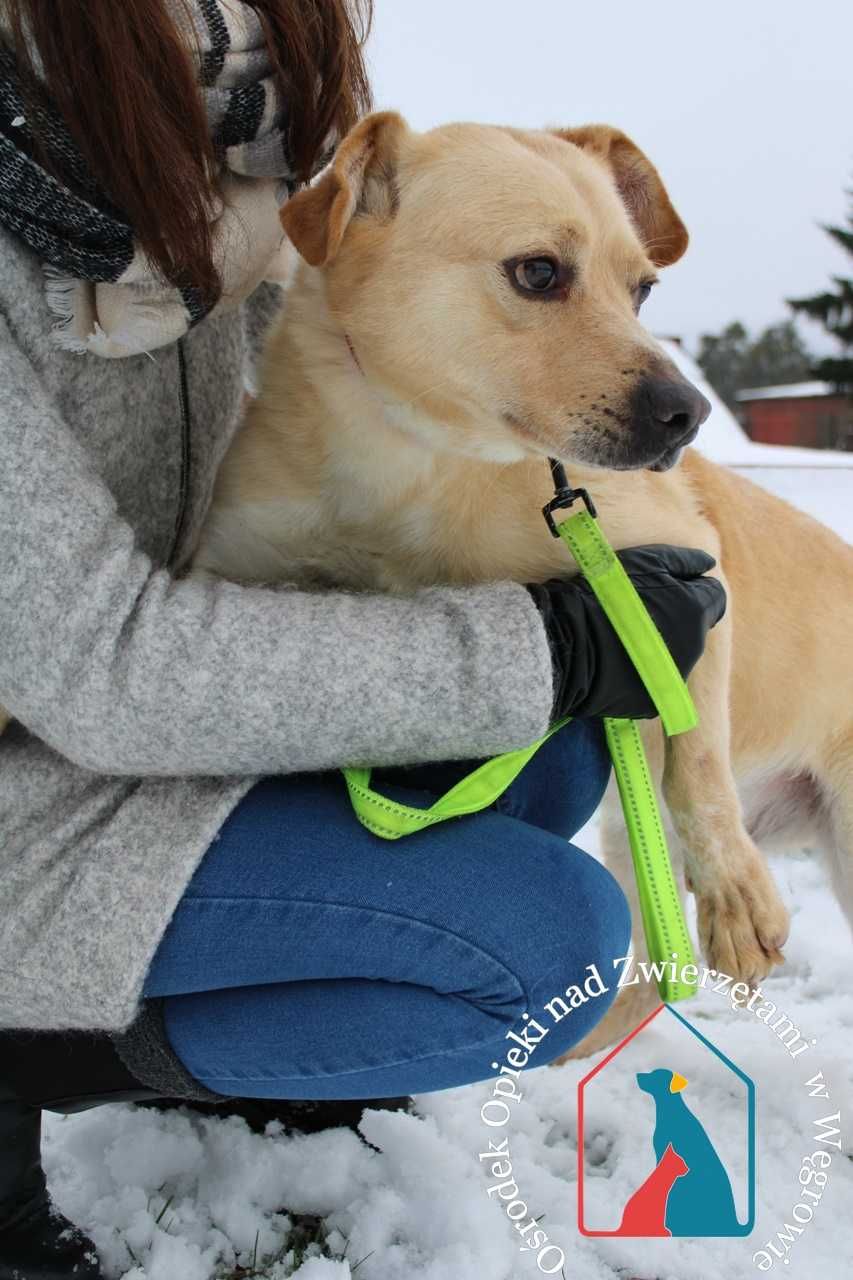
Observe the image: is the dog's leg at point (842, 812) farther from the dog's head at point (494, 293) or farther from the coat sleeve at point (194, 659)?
the coat sleeve at point (194, 659)

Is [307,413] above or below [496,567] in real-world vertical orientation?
above

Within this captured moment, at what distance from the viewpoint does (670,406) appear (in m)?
1.37

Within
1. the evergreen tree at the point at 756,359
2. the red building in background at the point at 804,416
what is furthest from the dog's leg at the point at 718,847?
the evergreen tree at the point at 756,359

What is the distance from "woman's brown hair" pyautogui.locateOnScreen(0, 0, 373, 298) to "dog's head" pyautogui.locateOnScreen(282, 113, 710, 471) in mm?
159

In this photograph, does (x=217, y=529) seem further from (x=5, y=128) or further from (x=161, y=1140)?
(x=161, y=1140)

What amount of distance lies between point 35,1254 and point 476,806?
0.77m

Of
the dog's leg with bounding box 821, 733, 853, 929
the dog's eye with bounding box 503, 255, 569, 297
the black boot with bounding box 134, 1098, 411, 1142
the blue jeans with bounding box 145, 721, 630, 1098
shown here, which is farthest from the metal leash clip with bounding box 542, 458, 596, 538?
the black boot with bounding box 134, 1098, 411, 1142

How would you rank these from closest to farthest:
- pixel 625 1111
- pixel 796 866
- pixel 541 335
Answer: pixel 541 335 → pixel 625 1111 → pixel 796 866

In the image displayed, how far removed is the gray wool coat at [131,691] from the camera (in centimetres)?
119

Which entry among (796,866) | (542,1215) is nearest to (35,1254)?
(542,1215)

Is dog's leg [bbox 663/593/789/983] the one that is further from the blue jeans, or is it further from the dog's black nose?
the dog's black nose

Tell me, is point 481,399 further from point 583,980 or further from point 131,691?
point 583,980

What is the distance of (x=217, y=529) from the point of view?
1639 millimetres

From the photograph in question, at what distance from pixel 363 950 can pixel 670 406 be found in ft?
2.50
